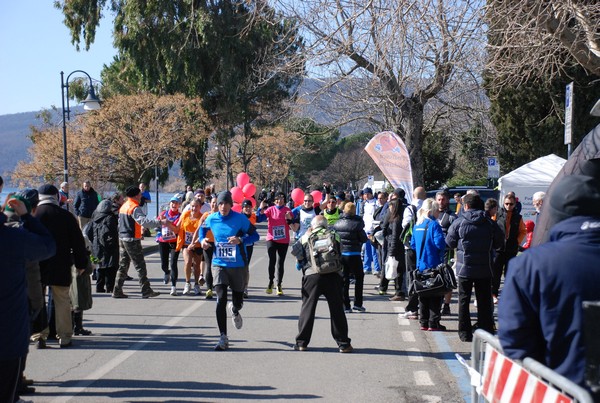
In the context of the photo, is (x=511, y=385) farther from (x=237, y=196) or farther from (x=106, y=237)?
(x=237, y=196)

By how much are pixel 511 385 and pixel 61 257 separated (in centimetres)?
602

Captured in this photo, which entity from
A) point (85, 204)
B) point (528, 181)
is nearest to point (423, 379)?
point (85, 204)

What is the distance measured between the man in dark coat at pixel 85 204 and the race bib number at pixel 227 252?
10.9 meters

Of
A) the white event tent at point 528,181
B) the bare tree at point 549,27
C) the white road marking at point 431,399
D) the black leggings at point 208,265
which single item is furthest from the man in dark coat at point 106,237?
the white event tent at point 528,181

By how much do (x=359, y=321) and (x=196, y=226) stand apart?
3970 millimetres

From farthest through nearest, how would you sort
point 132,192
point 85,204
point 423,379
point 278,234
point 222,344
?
point 85,204
point 278,234
point 132,192
point 222,344
point 423,379

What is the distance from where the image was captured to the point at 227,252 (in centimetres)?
859

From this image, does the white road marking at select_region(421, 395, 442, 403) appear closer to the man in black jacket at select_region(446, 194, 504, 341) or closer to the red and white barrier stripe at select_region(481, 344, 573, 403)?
the red and white barrier stripe at select_region(481, 344, 573, 403)

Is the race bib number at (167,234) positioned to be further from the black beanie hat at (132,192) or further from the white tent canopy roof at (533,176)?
the white tent canopy roof at (533,176)

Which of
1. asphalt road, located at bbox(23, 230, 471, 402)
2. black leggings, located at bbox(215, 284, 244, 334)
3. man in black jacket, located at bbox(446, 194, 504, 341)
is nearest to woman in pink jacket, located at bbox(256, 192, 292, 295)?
asphalt road, located at bbox(23, 230, 471, 402)

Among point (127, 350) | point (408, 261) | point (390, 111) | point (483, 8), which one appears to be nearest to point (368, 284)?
point (408, 261)

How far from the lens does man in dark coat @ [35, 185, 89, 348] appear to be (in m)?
8.19

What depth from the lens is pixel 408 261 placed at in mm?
11453

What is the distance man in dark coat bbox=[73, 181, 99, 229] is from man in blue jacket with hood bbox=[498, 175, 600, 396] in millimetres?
16561
